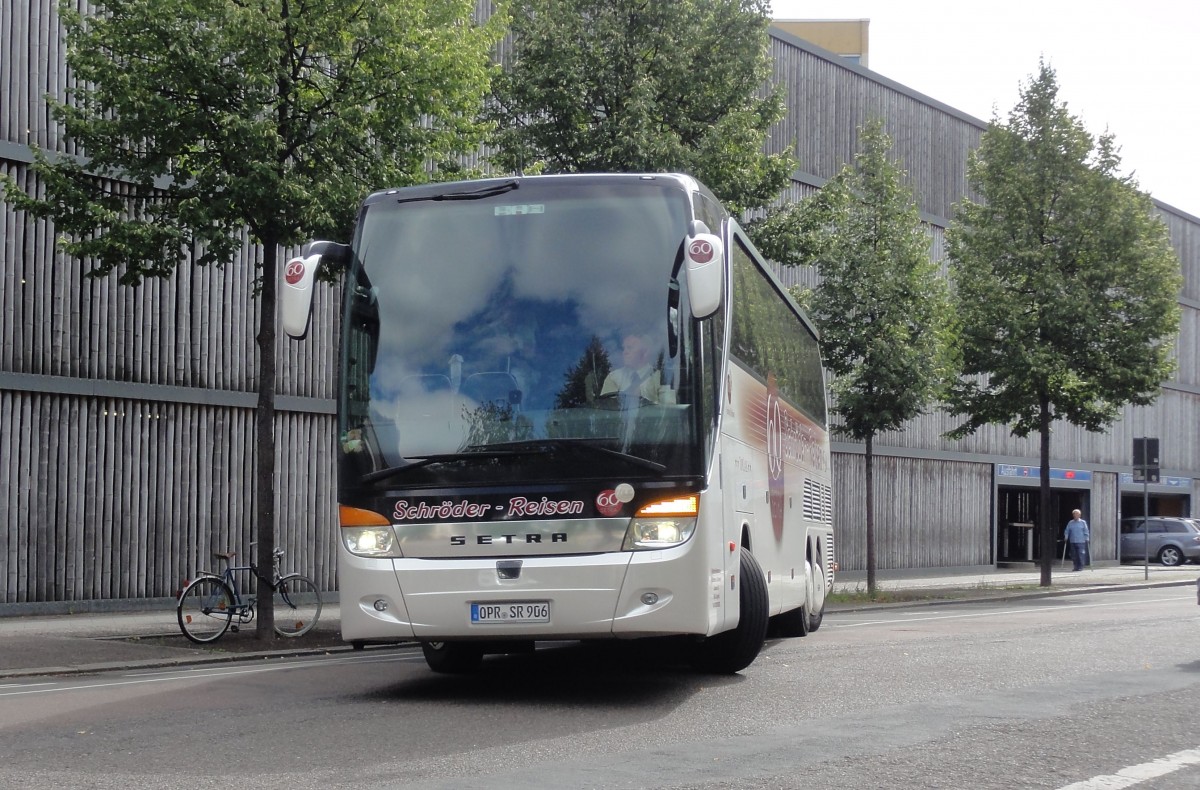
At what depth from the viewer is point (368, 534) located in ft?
32.1

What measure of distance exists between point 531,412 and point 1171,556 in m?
43.5

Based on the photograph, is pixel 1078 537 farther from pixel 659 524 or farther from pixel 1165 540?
pixel 659 524

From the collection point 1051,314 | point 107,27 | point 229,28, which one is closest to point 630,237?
point 229,28

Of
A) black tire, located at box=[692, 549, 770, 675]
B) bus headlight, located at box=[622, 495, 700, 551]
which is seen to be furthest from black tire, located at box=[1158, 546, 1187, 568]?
bus headlight, located at box=[622, 495, 700, 551]

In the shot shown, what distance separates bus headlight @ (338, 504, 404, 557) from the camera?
9734 mm

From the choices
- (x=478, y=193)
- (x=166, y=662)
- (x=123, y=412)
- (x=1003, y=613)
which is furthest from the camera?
(x=1003, y=613)

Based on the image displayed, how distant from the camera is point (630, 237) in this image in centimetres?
1002

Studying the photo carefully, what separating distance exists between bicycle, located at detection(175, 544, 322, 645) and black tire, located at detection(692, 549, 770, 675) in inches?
223

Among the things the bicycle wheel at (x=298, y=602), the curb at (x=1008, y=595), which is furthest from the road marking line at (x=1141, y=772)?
the curb at (x=1008, y=595)

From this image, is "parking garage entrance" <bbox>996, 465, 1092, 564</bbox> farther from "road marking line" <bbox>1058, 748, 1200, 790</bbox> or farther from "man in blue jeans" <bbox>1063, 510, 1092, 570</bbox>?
"road marking line" <bbox>1058, 748, 1200, 790</bbox>

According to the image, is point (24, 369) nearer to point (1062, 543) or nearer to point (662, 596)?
point (662, 596)

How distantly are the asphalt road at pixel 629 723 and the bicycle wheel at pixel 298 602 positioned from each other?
203 cm

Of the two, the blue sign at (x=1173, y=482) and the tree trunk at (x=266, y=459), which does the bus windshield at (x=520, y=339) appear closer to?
the tree trunk at (x=266, y=459)

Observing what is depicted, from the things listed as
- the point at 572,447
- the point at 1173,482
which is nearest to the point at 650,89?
the point at 572,447
